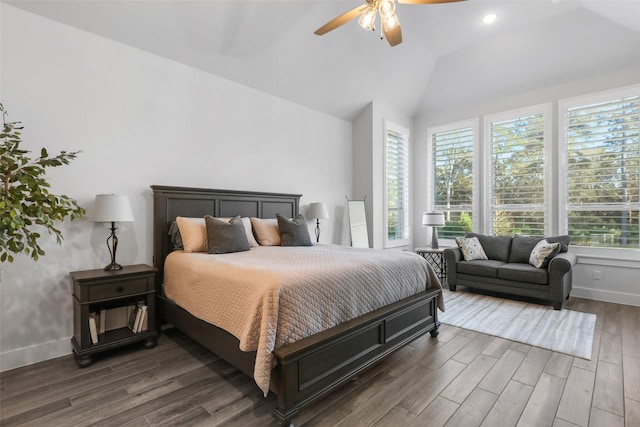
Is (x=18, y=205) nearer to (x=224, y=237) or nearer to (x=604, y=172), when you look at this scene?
(x=224, y=237)

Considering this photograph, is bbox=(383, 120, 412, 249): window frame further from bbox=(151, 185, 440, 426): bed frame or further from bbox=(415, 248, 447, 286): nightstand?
bbox=(151, 185, 440, 426): bed frame

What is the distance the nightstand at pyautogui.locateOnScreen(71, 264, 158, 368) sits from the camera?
2471mm

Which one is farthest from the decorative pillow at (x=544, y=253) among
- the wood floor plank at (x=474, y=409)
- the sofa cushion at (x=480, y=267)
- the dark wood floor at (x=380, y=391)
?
the wood floor plank at (x=474, y=409)

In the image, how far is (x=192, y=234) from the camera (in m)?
3.10

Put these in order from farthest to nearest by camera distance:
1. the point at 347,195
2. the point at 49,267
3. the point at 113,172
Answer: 1. the point at 347,195
2. the point at 113,172
3. the point at 49,267

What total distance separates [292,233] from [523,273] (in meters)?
3.01

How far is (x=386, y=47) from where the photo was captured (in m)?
4.45

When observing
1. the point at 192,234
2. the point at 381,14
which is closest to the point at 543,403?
the point at 381,14

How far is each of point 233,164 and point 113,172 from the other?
1320 mm

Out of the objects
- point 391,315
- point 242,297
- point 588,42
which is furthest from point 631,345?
point 588,42

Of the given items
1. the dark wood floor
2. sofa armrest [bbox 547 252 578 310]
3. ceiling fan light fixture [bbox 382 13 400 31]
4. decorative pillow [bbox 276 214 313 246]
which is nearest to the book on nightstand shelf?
the dark wood floor

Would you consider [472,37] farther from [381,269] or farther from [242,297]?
[242,297]

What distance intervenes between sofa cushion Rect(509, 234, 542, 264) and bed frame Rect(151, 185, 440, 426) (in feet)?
7.54

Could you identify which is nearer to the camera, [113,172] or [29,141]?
[29,141]
